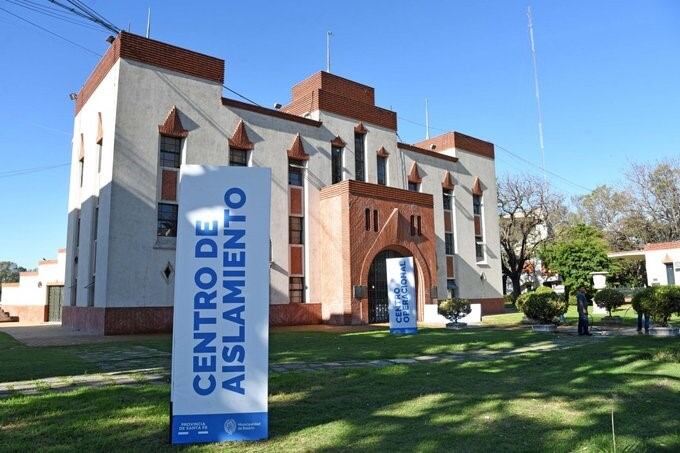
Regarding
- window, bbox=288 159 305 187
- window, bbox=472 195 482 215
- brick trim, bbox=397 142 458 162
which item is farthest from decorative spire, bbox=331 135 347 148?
window, bbox=472 195 482 215

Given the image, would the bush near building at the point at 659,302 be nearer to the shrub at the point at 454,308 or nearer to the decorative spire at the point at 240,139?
the shrub at the point at 454,308

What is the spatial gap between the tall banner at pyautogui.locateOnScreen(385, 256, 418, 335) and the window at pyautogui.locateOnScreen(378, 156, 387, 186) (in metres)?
13.1

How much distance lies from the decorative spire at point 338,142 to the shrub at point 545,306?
1362cm

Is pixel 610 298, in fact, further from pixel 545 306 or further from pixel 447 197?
pixel 447 197

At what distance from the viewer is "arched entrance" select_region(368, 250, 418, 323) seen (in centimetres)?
2606

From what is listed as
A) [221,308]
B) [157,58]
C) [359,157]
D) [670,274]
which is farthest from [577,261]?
[221,308]

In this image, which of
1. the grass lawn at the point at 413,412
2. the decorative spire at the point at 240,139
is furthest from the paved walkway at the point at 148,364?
the decorative spire at the point at 240,139

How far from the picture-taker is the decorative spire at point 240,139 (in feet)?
77.7

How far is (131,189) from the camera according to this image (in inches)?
812

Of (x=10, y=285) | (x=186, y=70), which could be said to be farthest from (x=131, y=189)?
(x=10, y=285)

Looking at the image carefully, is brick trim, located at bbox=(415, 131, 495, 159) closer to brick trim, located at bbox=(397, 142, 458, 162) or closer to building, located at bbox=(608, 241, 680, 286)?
brick trim, located at bbox=(397, 142, 458, 162)

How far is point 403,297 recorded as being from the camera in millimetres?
17281

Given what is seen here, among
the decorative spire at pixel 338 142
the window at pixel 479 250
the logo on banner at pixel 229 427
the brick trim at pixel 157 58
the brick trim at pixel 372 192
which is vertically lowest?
the logo on banner at pixel 229 427

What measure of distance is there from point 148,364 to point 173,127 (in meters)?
13.5
